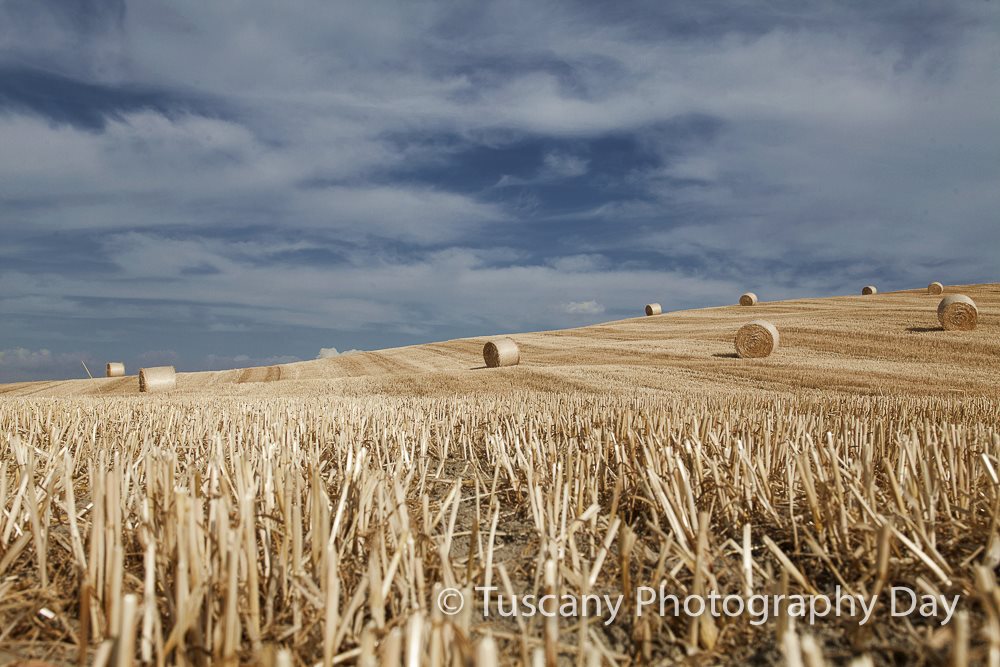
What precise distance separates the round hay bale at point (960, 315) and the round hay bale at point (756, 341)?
5.74 m

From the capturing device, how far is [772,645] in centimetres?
178

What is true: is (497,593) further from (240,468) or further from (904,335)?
(904,335)

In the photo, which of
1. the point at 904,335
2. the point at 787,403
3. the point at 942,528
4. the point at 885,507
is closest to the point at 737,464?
the point at 885,507

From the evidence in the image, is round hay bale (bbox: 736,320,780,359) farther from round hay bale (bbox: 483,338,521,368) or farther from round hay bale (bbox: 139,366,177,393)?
round hay bale (bbox: 139,366,177,393)

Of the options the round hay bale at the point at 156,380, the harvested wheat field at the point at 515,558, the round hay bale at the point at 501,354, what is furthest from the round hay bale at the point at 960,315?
the round hay bale at the point at 156,380

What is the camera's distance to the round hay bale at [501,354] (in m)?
18.8

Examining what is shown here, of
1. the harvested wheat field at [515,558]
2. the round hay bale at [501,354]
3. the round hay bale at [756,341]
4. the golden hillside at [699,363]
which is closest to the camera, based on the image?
the harvested wheat field at [515,558]

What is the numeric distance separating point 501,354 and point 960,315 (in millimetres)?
13396

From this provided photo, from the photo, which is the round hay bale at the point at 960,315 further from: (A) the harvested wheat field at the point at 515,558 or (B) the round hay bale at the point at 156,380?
(B) the round hay bale at the point at 156,380

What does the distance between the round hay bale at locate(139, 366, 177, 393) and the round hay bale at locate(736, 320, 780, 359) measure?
56.1 feet

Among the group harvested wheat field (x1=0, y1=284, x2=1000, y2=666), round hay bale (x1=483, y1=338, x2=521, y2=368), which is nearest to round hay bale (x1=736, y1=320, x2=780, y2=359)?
round hay bale (x1=483, y1=338, x2=521, y2=368)

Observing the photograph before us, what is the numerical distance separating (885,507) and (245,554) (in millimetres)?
2574

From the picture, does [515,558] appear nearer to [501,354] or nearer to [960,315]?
[501,354]

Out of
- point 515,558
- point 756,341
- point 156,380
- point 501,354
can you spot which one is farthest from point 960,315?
point 156,380
